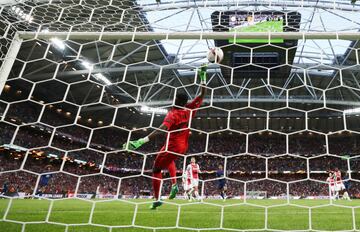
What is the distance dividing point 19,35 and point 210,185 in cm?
2635

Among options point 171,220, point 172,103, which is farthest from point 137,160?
point 171,220

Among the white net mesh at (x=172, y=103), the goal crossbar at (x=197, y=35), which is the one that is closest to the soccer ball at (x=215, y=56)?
the goal crossbar at (x=197, y=35)

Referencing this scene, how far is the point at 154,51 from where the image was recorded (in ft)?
64.2

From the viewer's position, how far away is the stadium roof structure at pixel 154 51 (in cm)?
443

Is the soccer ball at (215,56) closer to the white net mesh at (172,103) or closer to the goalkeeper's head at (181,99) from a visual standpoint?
the goalkeeper's head at (181,99)

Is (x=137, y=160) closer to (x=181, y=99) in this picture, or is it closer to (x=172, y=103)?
(x=172, y=103)

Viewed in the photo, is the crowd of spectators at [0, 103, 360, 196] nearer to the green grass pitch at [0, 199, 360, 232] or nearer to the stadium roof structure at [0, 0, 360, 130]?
the stadium roof structure at [0, 0, 360, 130]

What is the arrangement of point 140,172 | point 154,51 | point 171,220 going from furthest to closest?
1. point 140,172
2. point 154,51
3. point 171,220

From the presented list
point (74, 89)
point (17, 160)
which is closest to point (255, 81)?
point (74, 89)

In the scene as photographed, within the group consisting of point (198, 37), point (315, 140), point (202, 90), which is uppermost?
point (198, 37)

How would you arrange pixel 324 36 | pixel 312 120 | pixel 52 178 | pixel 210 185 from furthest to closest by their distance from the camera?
pixel 312 120 → pixel 210 185 → pixel 52 178 → pixel 324 36

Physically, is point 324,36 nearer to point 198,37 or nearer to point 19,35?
point 198,37

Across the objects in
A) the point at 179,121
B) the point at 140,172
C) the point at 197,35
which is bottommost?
the point at 140,172

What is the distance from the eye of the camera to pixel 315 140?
33562 millimetres
